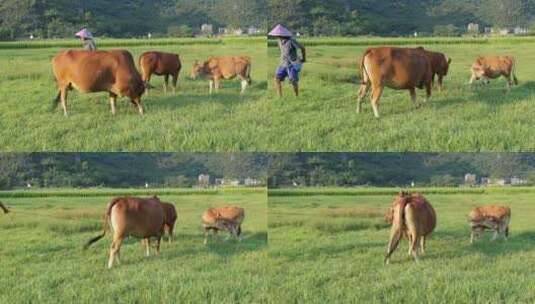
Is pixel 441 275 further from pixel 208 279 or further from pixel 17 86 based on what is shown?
pixel 17 86

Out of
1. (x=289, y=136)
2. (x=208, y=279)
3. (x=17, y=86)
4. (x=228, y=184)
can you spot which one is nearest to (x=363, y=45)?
(x=289, y=136)

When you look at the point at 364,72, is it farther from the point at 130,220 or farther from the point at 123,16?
the point at 130,220

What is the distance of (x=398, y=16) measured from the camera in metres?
8.05

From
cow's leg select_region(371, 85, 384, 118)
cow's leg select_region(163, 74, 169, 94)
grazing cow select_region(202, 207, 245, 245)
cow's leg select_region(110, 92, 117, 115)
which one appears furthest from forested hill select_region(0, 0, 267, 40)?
grazing cow select_region(202, 207, 245, 245)

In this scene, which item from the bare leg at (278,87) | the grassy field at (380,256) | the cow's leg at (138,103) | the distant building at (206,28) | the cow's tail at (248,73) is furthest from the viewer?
the distant building at (206,28)

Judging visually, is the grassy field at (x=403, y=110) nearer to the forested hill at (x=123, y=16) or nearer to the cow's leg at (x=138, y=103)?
the forested hill at (x=123, y=16)

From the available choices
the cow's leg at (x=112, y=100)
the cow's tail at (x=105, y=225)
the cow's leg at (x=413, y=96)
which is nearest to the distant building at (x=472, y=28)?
the cow's leg at (x=413, y=96)

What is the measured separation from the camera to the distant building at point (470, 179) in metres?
7.60

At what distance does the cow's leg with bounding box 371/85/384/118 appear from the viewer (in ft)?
24.4

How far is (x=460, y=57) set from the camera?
793 centimetres

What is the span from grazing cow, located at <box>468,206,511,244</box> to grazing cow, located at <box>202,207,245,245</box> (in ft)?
6.61

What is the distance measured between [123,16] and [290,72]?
165 cm

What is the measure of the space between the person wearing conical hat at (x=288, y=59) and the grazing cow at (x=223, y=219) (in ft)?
3.59

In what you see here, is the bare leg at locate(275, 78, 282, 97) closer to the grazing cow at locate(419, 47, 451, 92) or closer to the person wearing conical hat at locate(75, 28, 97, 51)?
the grazing cow at locate(419, 47, 451, 92)
